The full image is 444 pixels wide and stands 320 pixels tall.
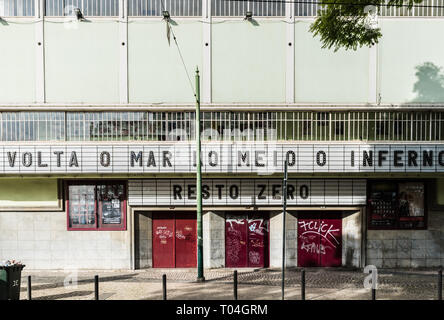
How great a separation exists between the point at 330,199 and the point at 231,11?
295 inches

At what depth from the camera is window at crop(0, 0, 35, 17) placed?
38.1 ft

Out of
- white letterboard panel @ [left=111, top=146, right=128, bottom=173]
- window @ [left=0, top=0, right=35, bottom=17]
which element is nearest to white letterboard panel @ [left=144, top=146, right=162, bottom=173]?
white letterboard panel @ [left=111, top=146, right=128, bottom=173]

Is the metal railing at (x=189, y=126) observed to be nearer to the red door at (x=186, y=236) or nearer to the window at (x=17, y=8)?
the red door at (x=186, y=236)

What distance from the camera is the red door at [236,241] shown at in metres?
11.9

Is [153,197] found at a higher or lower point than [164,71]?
lower

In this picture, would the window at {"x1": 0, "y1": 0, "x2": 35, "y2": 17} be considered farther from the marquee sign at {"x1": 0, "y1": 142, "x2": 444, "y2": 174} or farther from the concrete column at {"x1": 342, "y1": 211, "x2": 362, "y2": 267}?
the concrete column at {"x1": 342, "y1": 211, "x2": 362, "y2": 267}

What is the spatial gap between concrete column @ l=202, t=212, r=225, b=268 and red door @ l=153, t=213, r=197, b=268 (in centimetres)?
51

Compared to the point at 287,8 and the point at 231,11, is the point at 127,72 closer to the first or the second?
the point at 231,11

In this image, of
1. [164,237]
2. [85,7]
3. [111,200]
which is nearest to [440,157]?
[164,237]

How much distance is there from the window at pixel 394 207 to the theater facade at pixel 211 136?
0.04 m

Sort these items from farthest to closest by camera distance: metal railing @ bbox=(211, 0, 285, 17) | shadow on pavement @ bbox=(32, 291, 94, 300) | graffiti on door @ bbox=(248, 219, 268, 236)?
graffiti on door @ bbox=(248, 219, 268, 236), metal railing @ bbox=(211, 0, 285, 17), shadow on pavement @ bbox=(32, 291, 94, 300)

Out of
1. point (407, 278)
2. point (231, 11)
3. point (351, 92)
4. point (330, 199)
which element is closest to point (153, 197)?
point (330, 199)

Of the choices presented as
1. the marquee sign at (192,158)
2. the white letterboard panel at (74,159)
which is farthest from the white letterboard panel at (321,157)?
the white letterboard panel at (74,159)

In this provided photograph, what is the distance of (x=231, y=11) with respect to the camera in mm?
11570
